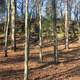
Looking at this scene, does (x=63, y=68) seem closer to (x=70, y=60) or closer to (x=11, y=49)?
(x=70, y=60)

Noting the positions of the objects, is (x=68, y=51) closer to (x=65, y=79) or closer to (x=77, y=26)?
(x=65, y=79)

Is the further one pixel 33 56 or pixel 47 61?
pixel 33 56

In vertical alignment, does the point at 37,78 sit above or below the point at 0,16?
below

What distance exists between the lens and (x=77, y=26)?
152ft

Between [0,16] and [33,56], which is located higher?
[0,16]

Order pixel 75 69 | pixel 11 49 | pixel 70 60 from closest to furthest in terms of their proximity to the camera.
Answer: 1. pixel 75 69
2. pixel 70 60
3. pixel 11 49

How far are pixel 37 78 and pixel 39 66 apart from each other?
3505 mm

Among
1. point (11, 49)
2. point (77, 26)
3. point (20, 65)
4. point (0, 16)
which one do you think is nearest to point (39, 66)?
point (20, 65)

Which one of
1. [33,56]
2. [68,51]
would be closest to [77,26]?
[68,51]

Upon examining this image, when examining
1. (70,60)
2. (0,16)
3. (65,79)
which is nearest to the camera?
(65,79)

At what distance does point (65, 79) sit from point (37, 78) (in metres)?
1.63

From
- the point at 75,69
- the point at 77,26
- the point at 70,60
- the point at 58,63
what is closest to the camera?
the point at 75,69

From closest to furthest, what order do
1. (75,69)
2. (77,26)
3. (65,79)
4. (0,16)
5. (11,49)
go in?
(65,79) → (75,69) → (11,49) → (77,26) → (0,16)

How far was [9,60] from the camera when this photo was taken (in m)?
21.9
